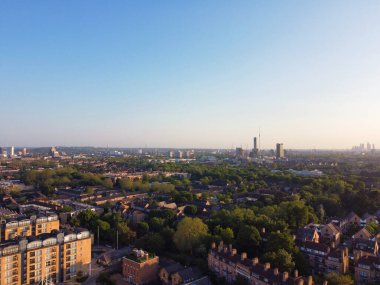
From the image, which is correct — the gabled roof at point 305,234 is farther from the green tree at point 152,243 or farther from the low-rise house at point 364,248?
the green tree at point 152,243

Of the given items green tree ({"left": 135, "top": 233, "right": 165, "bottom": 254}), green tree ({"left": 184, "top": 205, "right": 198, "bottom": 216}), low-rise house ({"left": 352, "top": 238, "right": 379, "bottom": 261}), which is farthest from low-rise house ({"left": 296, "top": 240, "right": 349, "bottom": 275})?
green tree ({"left": 184, "top": 205, "right": 198, "bottom": 216})

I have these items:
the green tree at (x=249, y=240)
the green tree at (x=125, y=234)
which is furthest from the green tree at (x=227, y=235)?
the green tree at (x=125, y=234)

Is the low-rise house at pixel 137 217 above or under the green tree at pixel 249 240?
under

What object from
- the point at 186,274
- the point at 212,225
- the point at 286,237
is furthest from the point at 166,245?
the point at 286,237

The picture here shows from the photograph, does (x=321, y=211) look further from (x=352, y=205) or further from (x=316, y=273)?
(x=316, y=273)

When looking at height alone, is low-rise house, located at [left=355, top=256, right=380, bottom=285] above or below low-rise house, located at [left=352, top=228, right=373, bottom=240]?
below

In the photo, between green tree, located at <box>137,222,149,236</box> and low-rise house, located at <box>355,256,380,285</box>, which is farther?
green tree, located at <box>137,222,149,236</box>

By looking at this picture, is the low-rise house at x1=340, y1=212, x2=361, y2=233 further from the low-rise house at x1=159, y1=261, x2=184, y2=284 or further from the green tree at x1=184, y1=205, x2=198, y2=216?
the low-rise house at x1=159, y1=261, x2=184, y2=284
